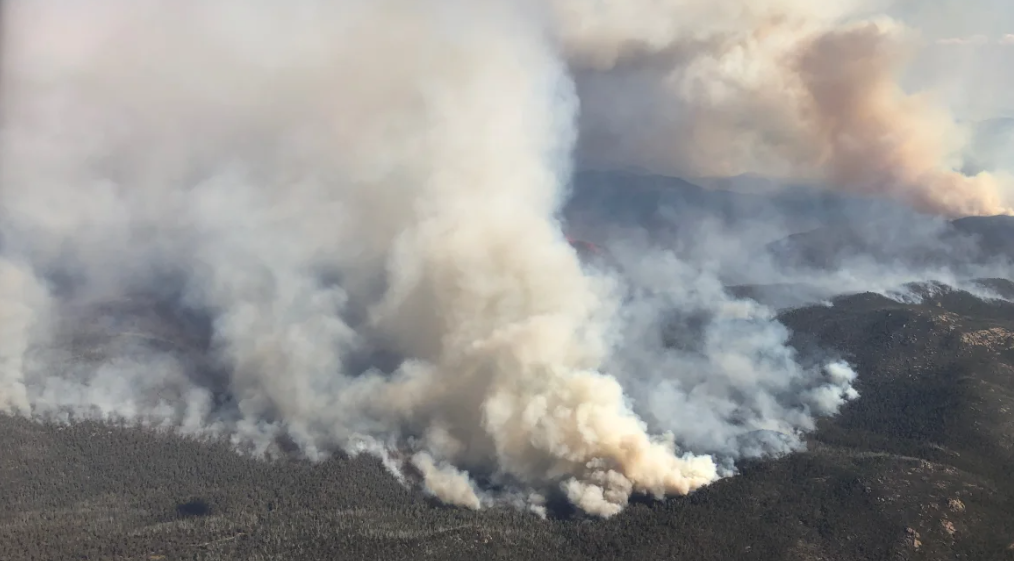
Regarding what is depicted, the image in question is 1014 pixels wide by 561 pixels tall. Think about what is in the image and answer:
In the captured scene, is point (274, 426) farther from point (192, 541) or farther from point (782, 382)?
point (782, 382)

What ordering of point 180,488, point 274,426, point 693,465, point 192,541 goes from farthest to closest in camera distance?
point 274,426 < point 180,488 < point 693,465 < point 192,541

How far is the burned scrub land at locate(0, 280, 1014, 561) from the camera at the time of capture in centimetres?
10025

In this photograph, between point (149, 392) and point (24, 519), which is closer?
point (24, 519)

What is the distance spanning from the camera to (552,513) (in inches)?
4274

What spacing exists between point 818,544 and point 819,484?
43.5 ft

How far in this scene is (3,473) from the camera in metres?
125

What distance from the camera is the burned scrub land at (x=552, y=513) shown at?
100 meters

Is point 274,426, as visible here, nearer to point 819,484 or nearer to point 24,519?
point 24,519

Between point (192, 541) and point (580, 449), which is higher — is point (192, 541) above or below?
below

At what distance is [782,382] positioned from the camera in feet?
484

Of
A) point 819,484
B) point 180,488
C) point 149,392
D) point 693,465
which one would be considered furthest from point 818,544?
point 149,392

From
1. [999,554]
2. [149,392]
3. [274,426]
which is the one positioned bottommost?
[999,554]

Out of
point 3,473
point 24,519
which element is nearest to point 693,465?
point 24,519

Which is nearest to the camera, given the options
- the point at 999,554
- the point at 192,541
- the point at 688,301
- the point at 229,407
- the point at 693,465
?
the point at 999,554
